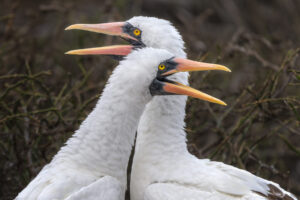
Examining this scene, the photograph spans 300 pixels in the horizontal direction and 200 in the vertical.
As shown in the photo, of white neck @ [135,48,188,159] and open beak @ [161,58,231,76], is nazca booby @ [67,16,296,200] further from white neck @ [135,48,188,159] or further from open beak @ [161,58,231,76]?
open beak @ [161,58,231,76]

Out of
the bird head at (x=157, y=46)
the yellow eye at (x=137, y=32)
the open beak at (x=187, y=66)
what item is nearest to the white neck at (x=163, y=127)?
the bird head at (x=157, y=46)

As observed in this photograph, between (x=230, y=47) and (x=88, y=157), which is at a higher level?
(x=230, y=47)

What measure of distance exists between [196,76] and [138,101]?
72.9 inches

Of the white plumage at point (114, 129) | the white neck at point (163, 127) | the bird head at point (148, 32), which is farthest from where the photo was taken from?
the bird head at point (148, 32)

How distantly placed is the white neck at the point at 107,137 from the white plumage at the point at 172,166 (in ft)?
1.03

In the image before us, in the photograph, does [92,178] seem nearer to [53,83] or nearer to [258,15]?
[53,83]

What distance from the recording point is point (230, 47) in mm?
5438

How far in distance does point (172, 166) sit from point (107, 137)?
56cm

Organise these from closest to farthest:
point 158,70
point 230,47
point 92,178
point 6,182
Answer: point 92,178 < point 158,70 < point 6,182 < point 230,47

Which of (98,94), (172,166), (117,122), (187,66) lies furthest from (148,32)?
(172,166)

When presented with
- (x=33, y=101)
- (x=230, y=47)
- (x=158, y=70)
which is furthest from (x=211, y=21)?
(x=158, y=70)

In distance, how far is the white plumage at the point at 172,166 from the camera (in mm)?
3699

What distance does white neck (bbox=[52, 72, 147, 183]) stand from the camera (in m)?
3.65

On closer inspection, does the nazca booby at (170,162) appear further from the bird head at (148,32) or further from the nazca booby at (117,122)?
the nazca booby at (117,122)
